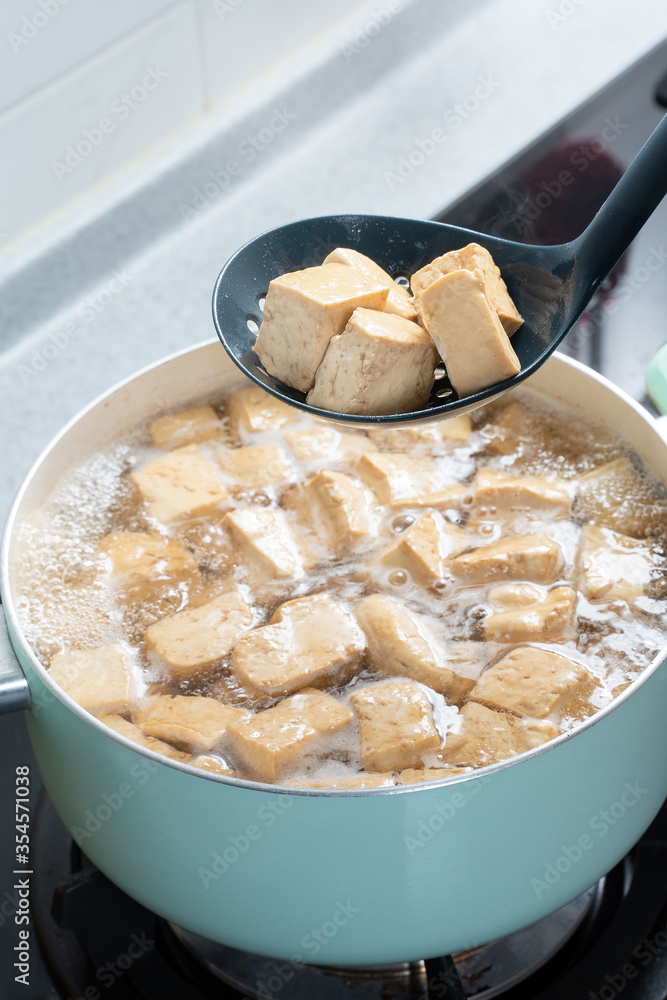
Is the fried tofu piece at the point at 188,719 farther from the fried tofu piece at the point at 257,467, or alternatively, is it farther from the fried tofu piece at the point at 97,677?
the fried tofu piece at the point at 257,467

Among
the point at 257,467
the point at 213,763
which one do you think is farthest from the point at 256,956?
the point at 257,467

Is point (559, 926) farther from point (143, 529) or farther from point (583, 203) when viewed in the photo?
point (583, 203)

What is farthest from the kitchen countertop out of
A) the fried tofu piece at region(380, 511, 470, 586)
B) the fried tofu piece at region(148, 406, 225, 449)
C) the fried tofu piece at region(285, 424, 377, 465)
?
the fried tofu piece at region(380, 511, 470, 586)

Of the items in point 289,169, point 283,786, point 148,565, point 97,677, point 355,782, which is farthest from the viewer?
point 289,169

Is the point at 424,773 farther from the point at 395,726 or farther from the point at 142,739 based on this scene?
the point at 142,739

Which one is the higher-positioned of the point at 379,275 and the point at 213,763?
the point at 379,275

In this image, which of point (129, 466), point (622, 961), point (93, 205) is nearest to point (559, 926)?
point (622, 961)

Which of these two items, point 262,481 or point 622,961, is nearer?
point 622,961
